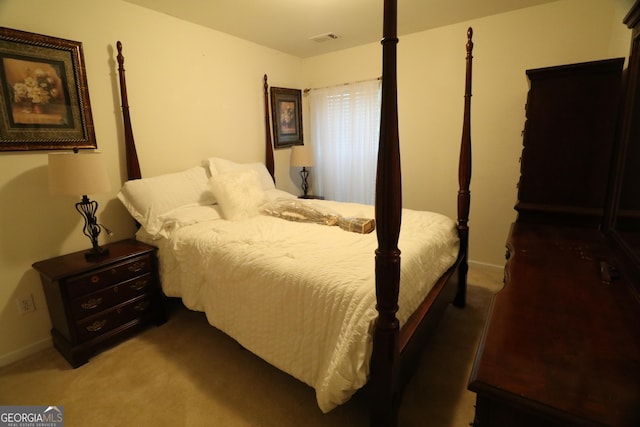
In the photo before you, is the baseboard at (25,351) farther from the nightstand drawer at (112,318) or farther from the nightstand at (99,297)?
the nightstand drawer at (112,318)

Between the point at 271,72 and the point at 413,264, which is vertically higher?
the point at 271,72

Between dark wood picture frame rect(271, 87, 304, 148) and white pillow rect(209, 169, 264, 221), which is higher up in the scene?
dark wood picture frame rect(271, 87, 304, 148)

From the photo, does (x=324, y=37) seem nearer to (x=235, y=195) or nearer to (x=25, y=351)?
(x=235, y=195)

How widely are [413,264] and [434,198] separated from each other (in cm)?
204

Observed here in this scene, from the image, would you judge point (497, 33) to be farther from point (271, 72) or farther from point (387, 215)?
point (387, 215)

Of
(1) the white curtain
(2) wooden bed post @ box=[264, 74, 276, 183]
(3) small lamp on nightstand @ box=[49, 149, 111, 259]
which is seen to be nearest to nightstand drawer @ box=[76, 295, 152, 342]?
(3) small lamp on nightstand @ box=[49, 149, 111, 259]

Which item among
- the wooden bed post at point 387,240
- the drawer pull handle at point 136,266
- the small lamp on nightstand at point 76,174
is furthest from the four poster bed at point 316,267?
the small lamp on nightstand at point 76,174

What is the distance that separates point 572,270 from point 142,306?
263 centimetres

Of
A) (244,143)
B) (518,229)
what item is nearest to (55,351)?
(244,143)

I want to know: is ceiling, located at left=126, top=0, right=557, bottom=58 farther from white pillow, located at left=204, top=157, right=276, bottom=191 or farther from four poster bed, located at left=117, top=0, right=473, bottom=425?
white pillow, located at left=204, top=157, right=276, bottom=191

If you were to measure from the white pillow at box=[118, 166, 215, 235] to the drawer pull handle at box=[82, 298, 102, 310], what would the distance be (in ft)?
1.78

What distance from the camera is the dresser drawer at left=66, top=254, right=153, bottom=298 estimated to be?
1.89m

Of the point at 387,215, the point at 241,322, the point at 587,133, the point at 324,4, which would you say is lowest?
the point at 241,322

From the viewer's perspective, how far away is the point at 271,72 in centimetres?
371
